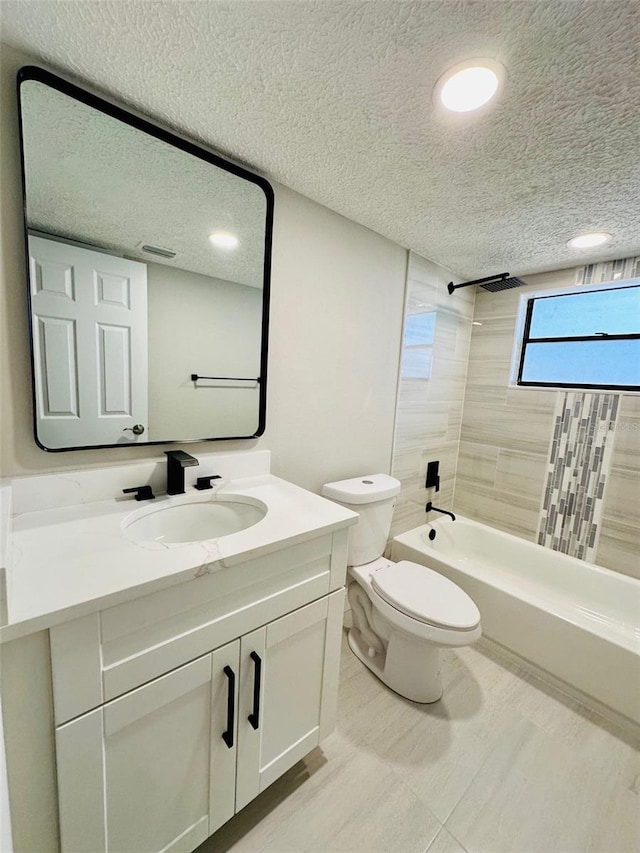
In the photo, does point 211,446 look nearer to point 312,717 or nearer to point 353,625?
point 312,717

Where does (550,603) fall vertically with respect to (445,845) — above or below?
above

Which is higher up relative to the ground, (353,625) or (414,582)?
(414,582)

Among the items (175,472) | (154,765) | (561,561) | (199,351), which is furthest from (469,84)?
(561,561)

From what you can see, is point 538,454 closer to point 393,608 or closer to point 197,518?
point 393,608

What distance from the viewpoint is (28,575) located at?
0.66m

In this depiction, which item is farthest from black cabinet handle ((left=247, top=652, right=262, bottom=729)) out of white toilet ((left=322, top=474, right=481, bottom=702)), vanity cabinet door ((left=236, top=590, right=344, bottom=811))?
white toilet ((left=322, top=474, right=481, bottom=702))

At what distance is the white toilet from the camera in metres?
1.33

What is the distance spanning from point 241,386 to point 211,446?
26cm

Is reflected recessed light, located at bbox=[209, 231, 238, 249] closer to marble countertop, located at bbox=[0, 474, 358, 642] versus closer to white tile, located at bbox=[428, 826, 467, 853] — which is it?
marble countertop, located at bbox=[0, 474, 358, 642]

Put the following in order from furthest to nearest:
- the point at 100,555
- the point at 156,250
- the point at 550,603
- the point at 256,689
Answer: the point at 550,603 → the point at 156,250 → the point at 256,689 → the point at 100,555

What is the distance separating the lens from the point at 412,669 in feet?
4.81

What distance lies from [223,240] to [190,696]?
1.40 metres

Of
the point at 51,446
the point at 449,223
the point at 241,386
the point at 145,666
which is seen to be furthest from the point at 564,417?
the point at 51,446

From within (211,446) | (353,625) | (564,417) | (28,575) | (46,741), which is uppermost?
(564,417)
